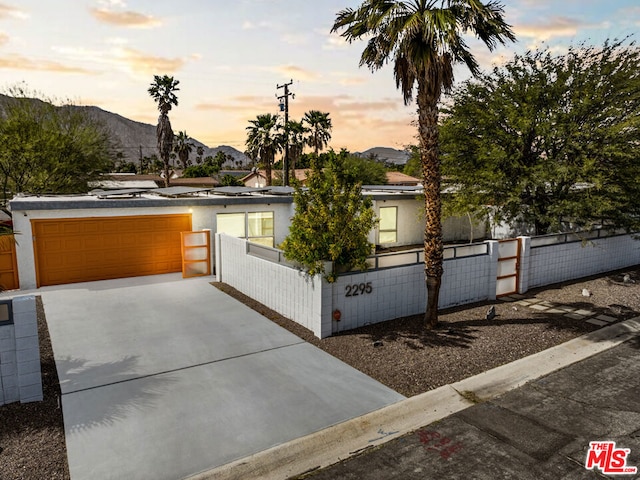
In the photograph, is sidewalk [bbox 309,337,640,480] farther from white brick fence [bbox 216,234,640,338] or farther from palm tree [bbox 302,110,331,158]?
palm tree [bbox 302,110,331,158]

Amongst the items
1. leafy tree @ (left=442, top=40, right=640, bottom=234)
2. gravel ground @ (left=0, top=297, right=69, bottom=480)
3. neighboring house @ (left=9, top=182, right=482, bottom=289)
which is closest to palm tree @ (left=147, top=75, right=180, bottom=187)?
neighboring house @ (left=9, top=182, right=482, bottom=289)

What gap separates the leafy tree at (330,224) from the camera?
414 inches

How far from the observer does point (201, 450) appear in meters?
6.22

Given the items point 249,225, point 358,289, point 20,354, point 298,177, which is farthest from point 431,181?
point 298,177

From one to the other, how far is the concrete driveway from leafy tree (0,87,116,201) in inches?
634

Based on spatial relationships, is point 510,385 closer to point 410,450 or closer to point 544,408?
point 544,408

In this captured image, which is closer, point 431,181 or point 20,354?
point 20,354

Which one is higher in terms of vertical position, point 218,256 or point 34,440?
point 218,256

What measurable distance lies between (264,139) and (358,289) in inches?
1509

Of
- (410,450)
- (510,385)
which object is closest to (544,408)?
(510,385)

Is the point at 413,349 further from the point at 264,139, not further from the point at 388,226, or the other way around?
the point at 264,139

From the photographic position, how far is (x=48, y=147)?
27.5 metres

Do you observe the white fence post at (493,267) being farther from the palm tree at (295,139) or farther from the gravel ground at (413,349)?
the palm tree at (295,139)

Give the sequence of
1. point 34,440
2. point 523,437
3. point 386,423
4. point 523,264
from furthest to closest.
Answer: point 523,264 → point 386,423 → point 523,437 → point 34,440
